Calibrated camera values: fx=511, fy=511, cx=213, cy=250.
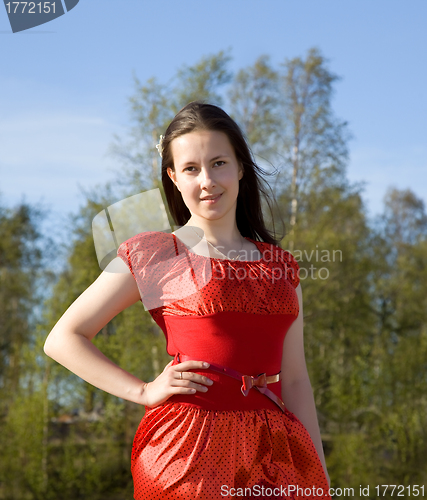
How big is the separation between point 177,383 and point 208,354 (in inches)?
4.5

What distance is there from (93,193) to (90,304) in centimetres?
684

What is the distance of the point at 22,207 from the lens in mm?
10078

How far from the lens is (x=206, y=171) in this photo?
1501 millimetres

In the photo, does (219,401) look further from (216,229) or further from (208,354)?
(216,229)

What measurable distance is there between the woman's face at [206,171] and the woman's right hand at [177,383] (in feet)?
1.52

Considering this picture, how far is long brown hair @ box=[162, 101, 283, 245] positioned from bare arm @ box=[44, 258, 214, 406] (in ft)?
1.43

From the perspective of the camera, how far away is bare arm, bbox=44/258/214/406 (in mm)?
1341

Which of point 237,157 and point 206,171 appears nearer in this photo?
point 206,171

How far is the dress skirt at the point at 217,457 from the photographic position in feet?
4.20

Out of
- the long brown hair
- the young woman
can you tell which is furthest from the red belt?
the long brown hair

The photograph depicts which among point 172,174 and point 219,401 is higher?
point 172,174

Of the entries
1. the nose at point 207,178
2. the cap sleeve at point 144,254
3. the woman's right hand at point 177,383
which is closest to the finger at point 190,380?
the woman's right hand at point 177,383

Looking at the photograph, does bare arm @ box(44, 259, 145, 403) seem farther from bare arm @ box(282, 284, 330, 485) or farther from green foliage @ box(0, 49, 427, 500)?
green foliage @ box(0, 49, 427, 500)

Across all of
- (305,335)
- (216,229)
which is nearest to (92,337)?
(216,229)
